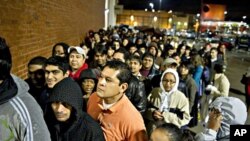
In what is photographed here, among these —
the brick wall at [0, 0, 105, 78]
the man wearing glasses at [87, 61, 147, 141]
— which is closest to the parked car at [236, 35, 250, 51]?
the brick wall at [0, 0, 105, 78]

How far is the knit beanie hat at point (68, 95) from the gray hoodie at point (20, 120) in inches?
15.3

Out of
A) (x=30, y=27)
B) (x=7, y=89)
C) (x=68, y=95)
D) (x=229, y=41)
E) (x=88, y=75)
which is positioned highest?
(x=30, y=27)

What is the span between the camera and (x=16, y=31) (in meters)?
4.64

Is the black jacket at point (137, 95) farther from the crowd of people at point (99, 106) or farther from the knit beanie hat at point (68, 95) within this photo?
the knit beanie hat at point (68, 95)

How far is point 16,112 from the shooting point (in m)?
Result: 1.93

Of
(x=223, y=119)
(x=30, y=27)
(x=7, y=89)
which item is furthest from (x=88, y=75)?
(x=7, y=89)

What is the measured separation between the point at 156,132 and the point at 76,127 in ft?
2.19

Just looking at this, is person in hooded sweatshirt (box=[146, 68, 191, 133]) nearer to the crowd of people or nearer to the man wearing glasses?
the crowd of people

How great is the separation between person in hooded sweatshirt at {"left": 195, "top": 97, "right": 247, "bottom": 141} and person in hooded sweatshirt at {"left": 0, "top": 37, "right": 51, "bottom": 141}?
1.70 meters

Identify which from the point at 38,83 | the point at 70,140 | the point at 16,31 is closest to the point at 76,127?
the point at 70,140

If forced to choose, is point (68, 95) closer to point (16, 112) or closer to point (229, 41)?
point (16, 112)

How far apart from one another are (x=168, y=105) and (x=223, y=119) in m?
1.10

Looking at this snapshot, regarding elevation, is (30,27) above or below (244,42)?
above

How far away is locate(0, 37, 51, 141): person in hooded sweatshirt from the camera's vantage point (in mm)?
1914
